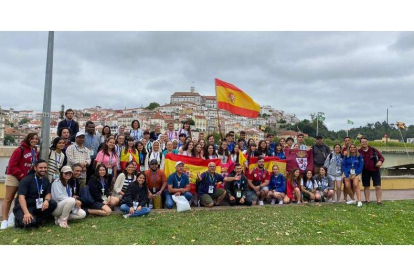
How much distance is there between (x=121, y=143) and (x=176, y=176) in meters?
2.01

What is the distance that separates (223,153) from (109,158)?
11.5 feet

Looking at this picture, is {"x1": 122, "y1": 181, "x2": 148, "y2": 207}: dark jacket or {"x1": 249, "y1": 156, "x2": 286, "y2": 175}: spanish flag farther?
{"x1": 249, "y1": 156, "x2": 286, "y2": 175}: spanish flag

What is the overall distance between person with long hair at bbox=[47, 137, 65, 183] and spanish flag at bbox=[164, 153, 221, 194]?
2.99m

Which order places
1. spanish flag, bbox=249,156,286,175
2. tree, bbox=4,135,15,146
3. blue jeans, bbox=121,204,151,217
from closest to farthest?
blue jeans, bbox=121,204,151,217
spanish flag, bbox=249,156,286,175
tree, bbox=4,135,15,146

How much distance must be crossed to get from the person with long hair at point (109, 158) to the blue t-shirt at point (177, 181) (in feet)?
5.09

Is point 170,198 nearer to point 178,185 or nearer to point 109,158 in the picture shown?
point 178,185

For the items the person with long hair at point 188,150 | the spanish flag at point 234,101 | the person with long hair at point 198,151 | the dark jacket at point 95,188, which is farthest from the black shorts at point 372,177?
→ the dark jacket at point 95,188

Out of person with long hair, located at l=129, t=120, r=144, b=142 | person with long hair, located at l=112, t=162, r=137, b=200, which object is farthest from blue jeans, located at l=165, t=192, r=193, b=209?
person with long hair, located at l=129, t=120, r=144, b=142

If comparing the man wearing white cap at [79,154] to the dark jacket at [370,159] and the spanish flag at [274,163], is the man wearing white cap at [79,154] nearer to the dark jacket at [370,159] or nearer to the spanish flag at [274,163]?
the spanish flag at [274,163]

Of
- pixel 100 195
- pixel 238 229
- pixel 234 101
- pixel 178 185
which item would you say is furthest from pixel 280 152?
pixel 100 195

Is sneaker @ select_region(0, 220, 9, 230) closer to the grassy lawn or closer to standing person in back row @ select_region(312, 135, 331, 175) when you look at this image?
the grassy lawn

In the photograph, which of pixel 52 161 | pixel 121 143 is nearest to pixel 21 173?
pixel 52 161

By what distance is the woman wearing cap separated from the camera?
296 inches

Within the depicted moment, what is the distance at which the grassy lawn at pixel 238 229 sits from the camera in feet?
21.9
